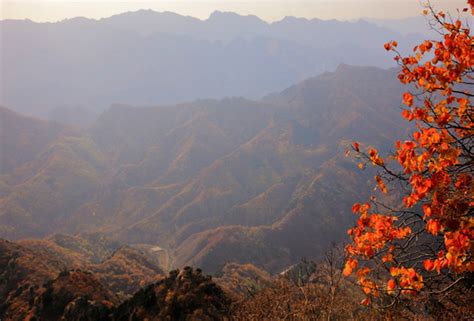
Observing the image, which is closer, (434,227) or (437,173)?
(434,227)

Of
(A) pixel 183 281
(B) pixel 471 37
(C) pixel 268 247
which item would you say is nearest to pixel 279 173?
(C) pixel 268 247

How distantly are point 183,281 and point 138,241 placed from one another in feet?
450

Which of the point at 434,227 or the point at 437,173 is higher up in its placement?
the point at 437,173

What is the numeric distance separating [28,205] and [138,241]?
64.1 metres

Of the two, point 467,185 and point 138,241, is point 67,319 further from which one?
point 138,241

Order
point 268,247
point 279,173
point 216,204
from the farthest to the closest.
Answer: point 279,173
point 216,204
point 268,247

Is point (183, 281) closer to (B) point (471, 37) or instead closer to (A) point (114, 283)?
(B) point (471, 37)

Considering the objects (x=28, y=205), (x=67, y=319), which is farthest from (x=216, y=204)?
(x=67, y=319)

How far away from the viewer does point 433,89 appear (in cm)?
731

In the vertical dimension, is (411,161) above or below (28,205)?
above

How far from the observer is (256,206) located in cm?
15950

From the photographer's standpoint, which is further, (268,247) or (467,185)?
(268,247)

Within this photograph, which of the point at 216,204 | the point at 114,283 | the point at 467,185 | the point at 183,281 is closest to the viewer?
the point at 467,185

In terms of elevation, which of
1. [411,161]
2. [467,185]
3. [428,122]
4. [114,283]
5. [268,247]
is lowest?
[268,247]
